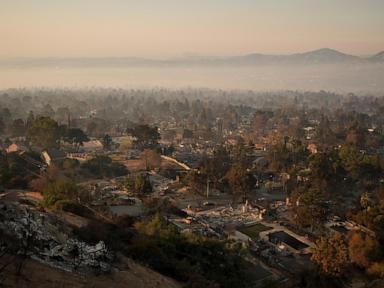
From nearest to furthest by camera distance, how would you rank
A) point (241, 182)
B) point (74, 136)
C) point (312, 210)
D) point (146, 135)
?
point (312, 210)
point (241, 182)
point (74, 136)
point (146, 135)

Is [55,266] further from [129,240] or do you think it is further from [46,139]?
[46,139]

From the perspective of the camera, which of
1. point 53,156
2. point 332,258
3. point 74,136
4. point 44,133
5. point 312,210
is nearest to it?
point 332,258

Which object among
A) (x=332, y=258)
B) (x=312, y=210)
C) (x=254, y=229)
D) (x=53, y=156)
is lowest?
(x=254, y=229)

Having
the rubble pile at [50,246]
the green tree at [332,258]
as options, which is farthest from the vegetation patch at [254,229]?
the rubble pile at [50,246]

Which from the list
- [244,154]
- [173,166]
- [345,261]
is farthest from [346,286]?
[173,166]

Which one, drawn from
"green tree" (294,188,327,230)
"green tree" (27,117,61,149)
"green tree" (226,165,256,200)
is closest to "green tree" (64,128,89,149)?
"green tree" (27,117,61,149)

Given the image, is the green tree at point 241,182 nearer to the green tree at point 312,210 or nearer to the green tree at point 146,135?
the green tree at point 312,210

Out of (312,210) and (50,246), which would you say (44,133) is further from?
(50,246)

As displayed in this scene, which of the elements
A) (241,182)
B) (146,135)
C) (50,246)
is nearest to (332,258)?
(50,246)

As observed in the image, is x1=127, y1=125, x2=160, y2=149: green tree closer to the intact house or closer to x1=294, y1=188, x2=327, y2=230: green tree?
the intact house
